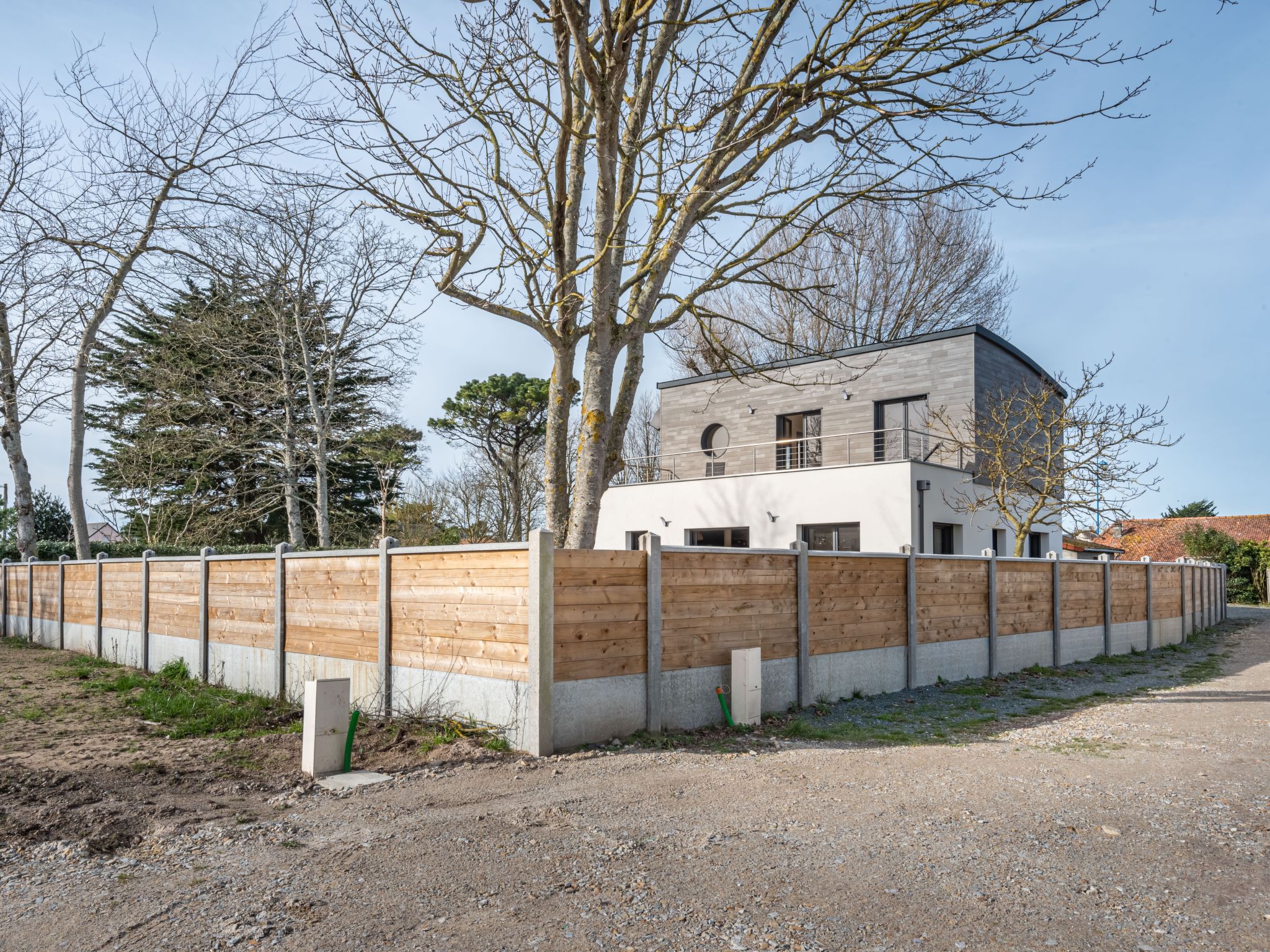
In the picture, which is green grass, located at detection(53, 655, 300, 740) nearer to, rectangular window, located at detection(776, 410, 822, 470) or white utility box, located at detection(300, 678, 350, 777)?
white utility box, located at detection(300, 678, 350, 777)

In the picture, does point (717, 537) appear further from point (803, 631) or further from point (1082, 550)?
point (1082, 550)

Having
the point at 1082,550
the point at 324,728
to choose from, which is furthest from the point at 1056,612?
the point at 1082,550

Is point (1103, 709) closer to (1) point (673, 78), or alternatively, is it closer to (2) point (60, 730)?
(1) point (673, 78)

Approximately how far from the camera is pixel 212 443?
23.3 metres

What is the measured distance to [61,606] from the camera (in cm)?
1489

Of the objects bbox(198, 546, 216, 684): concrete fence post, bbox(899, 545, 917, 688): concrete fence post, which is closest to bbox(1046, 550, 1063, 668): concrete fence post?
bbox(899, 545, 917, 688): concrete fence post

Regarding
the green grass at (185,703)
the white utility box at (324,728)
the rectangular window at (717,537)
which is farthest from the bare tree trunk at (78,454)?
the rectangular window at (717,537)

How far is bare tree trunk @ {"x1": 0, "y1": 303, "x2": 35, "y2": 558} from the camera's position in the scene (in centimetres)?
1523

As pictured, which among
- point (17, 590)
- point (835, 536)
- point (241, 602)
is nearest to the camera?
point (241, 602)

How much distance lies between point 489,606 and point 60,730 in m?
4.48

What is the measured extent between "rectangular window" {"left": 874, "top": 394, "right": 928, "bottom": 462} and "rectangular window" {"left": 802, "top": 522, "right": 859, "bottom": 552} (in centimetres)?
317

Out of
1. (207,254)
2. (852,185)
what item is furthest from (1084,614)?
(207,254)

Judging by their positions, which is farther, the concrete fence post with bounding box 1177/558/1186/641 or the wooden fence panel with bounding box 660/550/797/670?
the concrete fence post with bounding box 1177/558/1186/641

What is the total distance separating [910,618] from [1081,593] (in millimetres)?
5583
